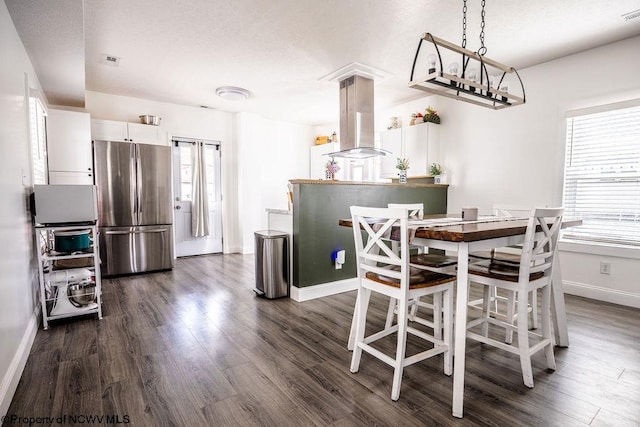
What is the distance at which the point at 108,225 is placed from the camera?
424cm

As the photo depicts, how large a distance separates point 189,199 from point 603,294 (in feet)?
18.9

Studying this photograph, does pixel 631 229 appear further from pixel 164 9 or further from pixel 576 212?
pixel 164 9

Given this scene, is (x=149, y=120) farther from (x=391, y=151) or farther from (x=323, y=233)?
(x=391, y=151)

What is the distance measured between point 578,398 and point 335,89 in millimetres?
4209

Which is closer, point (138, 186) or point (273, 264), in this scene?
point (273, 264)

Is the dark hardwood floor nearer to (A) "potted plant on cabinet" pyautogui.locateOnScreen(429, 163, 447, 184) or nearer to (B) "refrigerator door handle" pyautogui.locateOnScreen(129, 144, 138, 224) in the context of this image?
(B) "refrigerator door handle" pyautogui.locateOnScreen(129, 144, 138, 224)

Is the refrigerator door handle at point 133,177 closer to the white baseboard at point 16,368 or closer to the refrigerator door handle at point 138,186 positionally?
the refrigerator door handle at point 138,186

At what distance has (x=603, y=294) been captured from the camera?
3.31m

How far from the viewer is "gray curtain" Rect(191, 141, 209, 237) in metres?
5.52

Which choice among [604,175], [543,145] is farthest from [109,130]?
[604,175]

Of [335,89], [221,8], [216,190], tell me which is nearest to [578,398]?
[221,8]

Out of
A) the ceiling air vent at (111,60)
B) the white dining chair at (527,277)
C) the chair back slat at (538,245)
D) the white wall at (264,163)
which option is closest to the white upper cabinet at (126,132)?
the ceiling air vent at (111,60)

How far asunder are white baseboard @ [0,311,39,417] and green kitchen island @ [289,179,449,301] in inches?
82.4

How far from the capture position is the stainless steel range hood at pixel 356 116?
4047 mm
